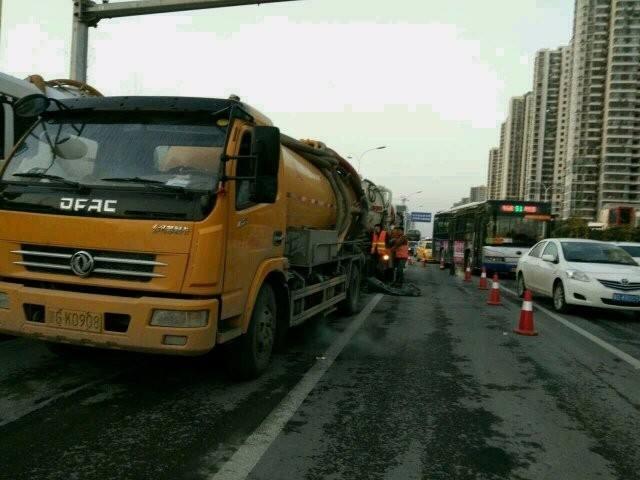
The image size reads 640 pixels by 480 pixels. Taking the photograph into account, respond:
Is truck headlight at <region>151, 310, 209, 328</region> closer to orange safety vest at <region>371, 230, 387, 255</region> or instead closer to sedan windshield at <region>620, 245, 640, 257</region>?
orange safety vest at <region>371, 230, 387, 255</region>

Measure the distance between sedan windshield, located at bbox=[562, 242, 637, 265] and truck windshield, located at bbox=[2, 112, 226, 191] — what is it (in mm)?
9455

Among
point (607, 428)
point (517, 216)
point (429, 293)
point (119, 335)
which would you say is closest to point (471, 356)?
point (607, 428)

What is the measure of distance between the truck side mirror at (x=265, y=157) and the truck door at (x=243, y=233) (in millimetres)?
69

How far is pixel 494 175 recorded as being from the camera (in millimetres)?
135500

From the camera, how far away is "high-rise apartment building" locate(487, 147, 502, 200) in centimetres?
12850

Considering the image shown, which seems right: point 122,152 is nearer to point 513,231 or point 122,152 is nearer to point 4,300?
point 4,300

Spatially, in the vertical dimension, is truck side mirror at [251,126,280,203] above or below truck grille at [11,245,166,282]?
above

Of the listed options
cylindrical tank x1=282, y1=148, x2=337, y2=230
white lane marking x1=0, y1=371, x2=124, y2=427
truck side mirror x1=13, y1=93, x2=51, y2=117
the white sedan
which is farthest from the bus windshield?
truck side mirror x1=13, y1=93, x2=51, y2=117

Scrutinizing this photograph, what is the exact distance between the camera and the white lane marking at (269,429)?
338 centimetres

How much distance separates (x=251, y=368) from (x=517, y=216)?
59.8 feet

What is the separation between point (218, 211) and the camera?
14.5ft

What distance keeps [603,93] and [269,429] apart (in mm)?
108455

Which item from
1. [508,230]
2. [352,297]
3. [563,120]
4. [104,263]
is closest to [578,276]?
[352,297]

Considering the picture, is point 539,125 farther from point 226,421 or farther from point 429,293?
point 226,421
